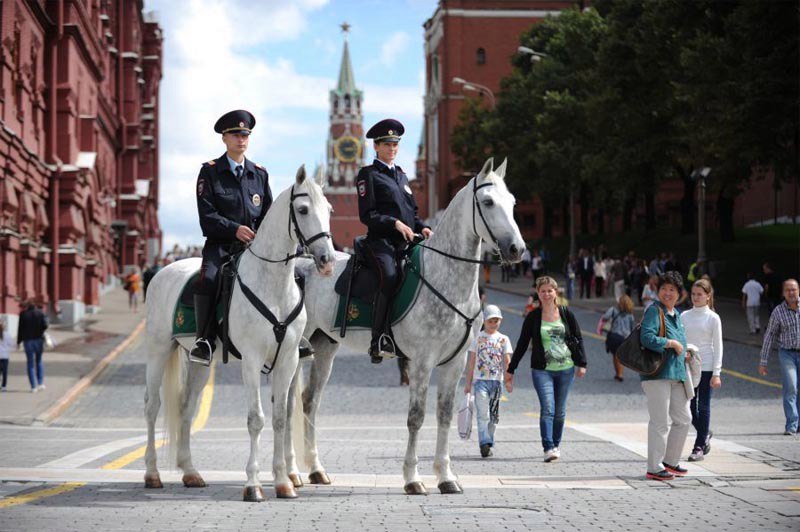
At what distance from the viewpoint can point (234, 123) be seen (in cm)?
1223

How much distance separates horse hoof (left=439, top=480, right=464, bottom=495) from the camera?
1198cm

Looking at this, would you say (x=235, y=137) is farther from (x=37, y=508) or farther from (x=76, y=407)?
(x=76, y=407)

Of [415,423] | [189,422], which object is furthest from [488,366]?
[189,422]

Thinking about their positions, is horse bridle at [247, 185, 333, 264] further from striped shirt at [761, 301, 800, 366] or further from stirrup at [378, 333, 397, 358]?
striped shirt at [761, 301, 800, 366]

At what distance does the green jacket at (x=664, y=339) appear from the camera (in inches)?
516

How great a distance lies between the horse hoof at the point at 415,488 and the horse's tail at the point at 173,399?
220 cm

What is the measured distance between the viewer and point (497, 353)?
55.5 ft

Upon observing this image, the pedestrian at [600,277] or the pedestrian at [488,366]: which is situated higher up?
the pedestrian at [600,277]

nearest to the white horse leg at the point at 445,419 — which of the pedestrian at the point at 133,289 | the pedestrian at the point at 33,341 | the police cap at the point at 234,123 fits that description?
the police cap at the point at 234,123

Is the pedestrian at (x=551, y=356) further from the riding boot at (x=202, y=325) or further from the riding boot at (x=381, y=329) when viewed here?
the riding boot at (x=202, y=325)

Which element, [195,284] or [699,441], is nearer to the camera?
[195,284]

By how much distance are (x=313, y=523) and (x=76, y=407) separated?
16.1 m

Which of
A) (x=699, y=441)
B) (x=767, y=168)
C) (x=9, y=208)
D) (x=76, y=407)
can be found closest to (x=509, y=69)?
(x=767, y=168)

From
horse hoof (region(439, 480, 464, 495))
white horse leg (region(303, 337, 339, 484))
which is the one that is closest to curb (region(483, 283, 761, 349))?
white horse leg (region(303, 337, 339, 484))
